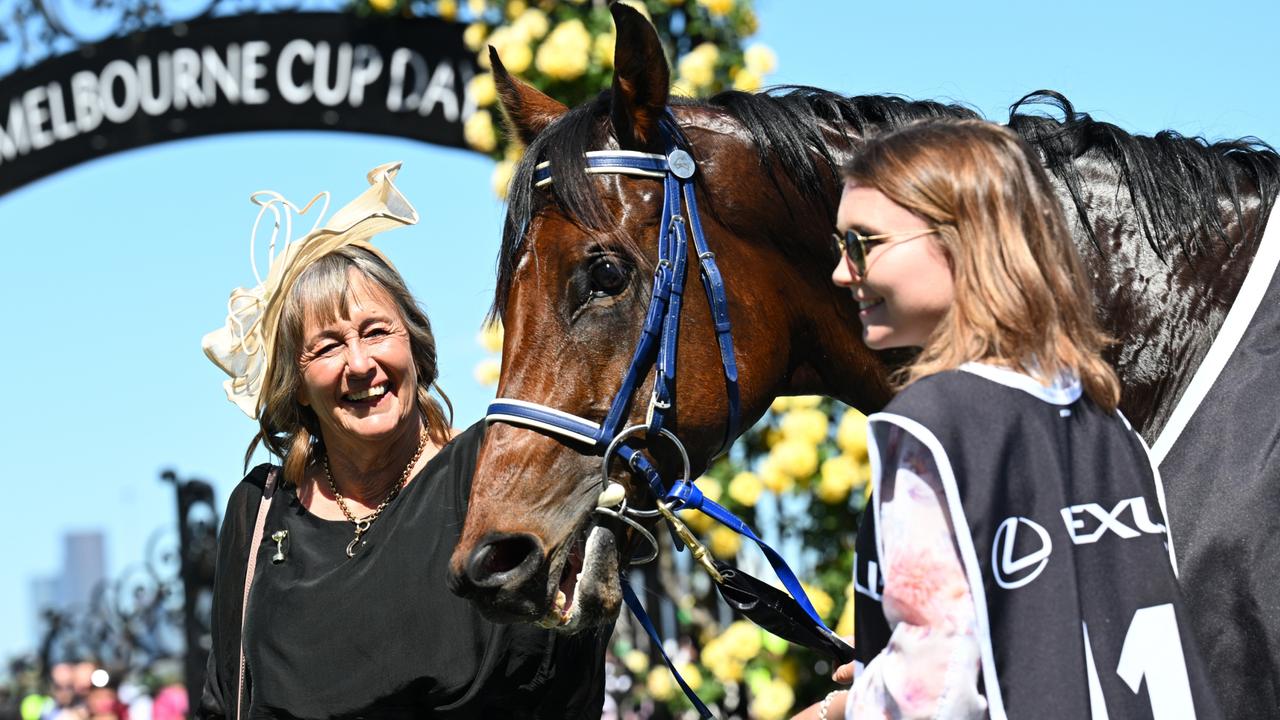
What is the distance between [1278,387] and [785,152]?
37.7 inches

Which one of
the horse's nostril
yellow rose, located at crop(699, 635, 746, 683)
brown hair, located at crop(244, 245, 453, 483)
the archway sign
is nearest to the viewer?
the horse's nostril

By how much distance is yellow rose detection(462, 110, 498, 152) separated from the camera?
18.3 ft

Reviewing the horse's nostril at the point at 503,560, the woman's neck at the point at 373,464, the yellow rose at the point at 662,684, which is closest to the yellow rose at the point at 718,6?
the yellow rose at the point at 662,684

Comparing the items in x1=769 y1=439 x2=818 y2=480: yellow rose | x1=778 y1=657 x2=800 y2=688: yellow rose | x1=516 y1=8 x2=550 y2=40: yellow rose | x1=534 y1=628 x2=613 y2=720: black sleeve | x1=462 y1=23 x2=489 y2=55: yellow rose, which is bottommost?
x1=778 y1=657 x2=800 y2=688: yellow rose

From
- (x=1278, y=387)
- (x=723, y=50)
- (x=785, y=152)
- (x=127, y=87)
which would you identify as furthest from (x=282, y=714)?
(x=127, y=87)

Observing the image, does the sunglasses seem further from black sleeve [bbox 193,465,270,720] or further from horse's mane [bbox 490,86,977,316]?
black sleeve [bbox 193,465,270,720]

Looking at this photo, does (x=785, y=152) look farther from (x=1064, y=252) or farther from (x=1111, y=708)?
(x=1111, y=708)

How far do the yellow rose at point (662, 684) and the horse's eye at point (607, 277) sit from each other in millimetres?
3079

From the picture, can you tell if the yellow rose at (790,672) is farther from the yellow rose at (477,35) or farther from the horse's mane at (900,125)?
the yellow rose at (477,35)

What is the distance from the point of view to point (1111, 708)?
1539 millimetres

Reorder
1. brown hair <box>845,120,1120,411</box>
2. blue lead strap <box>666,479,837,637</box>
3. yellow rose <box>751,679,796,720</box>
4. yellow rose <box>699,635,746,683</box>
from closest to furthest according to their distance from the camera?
brown hair <box>845,120,1120,411</box>, blue lead strap <box>666,479,837,637</box>, yellow rose <box>751,679,796,720</box>, yellow rose <box>699,635,746,683</box>

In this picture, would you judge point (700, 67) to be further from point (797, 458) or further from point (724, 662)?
point (724, 662)

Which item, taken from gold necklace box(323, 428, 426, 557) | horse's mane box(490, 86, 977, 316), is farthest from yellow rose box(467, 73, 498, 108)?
horse's mane box(490, 86, 977, 316)

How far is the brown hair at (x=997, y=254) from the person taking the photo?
62.9 inches
